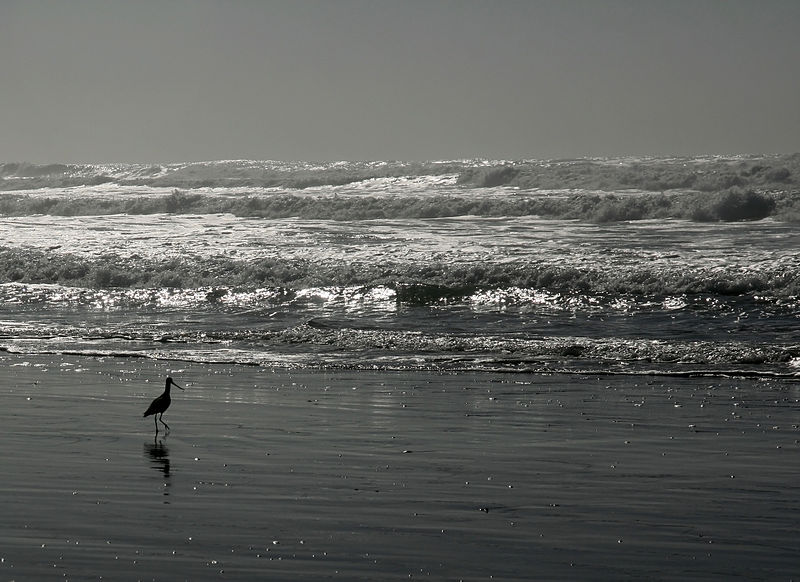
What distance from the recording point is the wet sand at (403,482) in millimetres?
6090

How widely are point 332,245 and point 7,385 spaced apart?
53.2ft

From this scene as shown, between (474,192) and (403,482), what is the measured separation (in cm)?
3534

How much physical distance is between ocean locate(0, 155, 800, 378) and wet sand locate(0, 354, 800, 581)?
2855 millimetres

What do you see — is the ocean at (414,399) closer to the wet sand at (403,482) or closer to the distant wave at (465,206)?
the wet sand at (403,482)

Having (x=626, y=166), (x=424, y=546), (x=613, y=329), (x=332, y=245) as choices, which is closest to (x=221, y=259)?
(x=332, y=245)

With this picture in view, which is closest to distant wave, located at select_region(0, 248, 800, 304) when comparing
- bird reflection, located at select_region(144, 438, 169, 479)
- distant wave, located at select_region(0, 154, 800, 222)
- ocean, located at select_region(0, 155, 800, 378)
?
ocean, located at select_region(0, 155, 800, 378)

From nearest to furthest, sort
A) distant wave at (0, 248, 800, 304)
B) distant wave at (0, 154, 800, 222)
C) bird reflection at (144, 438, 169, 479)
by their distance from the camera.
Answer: bird reflection at (144, 438, 169, 479) → distant wave at (0, 248, 800, 304) → distant wave at (0, 154, 800, 222)

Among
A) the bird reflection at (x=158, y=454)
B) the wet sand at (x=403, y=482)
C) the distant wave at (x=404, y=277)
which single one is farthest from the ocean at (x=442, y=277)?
the bird reflection at (x=158, y=454)

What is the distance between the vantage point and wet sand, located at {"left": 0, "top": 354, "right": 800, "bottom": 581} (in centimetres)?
609

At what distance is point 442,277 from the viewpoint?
74.3 ft

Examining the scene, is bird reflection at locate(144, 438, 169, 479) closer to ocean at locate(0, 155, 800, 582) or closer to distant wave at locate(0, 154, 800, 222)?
ocean at locate(0, 155, 800, 582)

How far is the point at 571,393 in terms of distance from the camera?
11.9 m

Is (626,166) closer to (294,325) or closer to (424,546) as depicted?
(294,325)

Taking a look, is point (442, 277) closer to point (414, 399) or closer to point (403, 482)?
point (414, 399)
